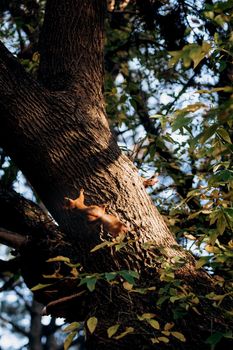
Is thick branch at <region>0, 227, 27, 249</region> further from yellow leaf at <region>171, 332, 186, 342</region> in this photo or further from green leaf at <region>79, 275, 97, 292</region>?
yellow leaf at <region>171, 332, 186, 342</region>

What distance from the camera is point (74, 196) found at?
344 centimetres

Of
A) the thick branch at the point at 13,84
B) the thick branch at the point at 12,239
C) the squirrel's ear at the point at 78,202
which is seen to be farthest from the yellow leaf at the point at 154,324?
the thick branch at the point at 13,84

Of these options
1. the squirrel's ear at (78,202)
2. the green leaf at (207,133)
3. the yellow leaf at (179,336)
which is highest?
the squirrel's ear at (78,202)

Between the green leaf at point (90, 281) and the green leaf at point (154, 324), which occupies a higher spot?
the green leaf at point (90, 281)

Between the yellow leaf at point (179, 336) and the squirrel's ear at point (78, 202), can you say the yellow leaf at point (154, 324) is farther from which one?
the squirrel's ear at point (78, 202)

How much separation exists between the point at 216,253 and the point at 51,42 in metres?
1.94

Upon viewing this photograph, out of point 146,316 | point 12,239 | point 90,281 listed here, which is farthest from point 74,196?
point 146,316

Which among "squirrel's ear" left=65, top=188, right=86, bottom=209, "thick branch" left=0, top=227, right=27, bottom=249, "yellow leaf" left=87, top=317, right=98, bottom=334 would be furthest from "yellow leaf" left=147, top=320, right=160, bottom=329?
"thick branch" left=0, top=227, right=27, bottom=249

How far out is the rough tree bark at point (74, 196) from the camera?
3.20 m

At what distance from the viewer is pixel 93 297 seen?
3.25 meters

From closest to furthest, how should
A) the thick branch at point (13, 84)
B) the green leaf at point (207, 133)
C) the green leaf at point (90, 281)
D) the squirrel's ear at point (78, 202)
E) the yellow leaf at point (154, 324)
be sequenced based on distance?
the green leaf at point (207, 133), the green leaf at point (90, 281), the yellow leaf at point (154, 324), the squirrel's ear at point (78, 202), the thick branch at point (13, 84)

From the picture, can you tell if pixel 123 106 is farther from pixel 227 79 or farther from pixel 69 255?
pixel 69 255

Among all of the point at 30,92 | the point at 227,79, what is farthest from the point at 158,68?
the point at 30,92

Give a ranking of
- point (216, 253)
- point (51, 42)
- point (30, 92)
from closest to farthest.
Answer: point (216, 253), point (30, 92), point (51, 42)
